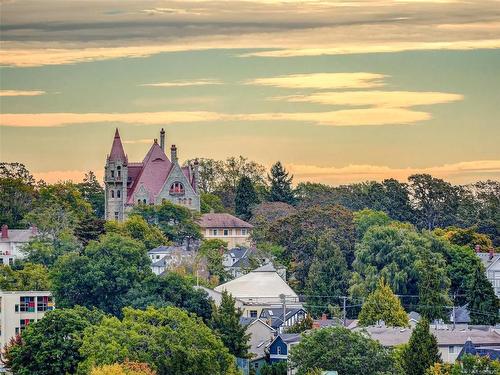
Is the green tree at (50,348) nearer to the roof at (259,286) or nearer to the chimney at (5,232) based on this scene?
the roof at (259,286)

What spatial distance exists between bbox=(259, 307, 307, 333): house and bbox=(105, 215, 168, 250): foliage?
21.3 m

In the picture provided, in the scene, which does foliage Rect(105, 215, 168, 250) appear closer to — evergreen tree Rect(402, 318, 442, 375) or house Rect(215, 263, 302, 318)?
house Rect(215, 263, 302, 318)

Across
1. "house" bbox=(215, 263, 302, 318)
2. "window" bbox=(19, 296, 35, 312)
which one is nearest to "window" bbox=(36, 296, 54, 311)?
"window" bbox=(19, 296, 35, 312)

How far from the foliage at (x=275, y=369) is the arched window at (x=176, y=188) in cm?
6326

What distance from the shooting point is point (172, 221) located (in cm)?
14438

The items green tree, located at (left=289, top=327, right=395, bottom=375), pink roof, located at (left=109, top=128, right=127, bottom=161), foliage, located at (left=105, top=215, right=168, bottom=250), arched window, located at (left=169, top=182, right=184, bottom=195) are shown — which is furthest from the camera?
pink roof, located at (left=109, top=128, right=127, bottom=161)

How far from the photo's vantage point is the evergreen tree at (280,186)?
181 metres

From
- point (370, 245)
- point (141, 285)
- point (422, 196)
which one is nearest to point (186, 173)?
point (422, 196)

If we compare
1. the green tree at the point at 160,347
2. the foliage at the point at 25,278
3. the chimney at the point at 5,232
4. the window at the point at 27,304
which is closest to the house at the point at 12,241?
the chimney at the point at 5,232

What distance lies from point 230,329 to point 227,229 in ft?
187

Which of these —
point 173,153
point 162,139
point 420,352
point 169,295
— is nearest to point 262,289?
point 169,295

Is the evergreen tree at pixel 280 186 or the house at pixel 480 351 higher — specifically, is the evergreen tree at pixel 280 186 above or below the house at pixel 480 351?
above

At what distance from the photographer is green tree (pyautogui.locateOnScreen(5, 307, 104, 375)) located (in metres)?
86.6

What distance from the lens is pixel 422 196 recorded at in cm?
17212
